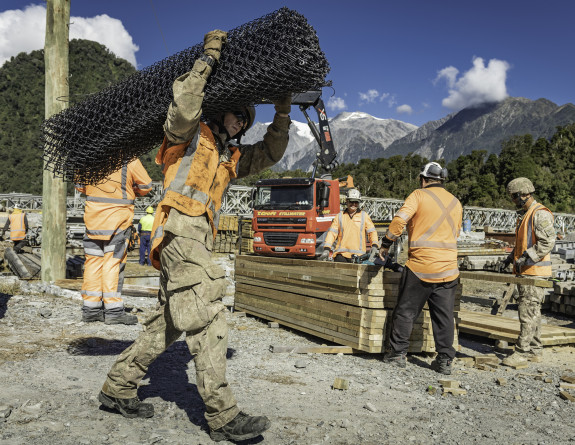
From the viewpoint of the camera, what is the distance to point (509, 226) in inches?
1741

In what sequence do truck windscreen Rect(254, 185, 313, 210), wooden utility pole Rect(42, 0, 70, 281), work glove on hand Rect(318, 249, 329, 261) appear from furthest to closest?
truck windscreen Rect(254, 185, 313, 210)
wooden utility pole Rect(42, 0, 70, 281)
work glove on hand Rect(318, 249, 329, 261)

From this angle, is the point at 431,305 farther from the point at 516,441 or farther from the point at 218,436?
the point at 218,436

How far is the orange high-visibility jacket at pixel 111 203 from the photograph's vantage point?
5676mm

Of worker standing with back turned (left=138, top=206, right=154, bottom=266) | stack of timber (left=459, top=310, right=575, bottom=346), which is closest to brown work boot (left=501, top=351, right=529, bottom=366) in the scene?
stack of timber (left=459, top=310, right=575, bottom=346)

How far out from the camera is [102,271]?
19.1ft

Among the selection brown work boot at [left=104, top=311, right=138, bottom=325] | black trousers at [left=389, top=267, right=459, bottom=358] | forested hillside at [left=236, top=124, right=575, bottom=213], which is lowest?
brown work boot at [left=104, top=311, right=138, bottom=325]

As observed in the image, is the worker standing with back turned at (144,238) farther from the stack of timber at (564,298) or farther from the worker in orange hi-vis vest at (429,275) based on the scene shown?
the worker in orange hi-vis vest at (429,275)

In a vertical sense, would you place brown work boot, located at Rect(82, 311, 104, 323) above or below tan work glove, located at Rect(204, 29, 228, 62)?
below

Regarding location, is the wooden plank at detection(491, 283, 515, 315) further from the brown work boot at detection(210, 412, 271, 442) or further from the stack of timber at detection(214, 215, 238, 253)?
the stack of timber at detection(214, 215, 238, 253)

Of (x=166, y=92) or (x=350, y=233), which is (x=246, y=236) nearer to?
(x=350, y=233)

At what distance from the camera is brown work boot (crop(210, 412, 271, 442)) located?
2.71 metres

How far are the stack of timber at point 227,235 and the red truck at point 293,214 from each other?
469cm

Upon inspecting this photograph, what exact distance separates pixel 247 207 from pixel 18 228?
19071 millimetres

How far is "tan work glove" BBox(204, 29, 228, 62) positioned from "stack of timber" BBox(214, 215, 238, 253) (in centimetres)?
1680
